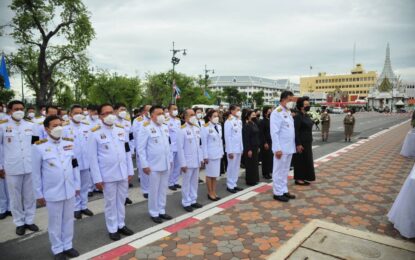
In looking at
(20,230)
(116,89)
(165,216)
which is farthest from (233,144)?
(116,89)

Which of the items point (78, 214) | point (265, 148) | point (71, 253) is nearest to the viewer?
point (71, 253)

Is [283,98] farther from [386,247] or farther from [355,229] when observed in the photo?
[386,247]

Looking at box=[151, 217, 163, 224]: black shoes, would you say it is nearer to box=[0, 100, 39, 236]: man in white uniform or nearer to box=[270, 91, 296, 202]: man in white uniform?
box=[0, 100, 39, 236]: man in white uniform

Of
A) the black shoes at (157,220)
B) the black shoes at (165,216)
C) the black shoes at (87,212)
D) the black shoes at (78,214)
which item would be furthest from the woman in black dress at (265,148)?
the black shoes at (78,214)

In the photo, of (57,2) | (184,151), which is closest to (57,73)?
(57,2)

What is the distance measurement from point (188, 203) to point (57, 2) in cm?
2458

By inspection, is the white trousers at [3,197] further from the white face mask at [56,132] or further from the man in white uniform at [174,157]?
the man in white uniform at [174,157]

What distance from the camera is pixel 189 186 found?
5.54 metres

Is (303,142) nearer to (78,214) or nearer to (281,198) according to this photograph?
(281,198)

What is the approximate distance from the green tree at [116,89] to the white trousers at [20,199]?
39.9 meters

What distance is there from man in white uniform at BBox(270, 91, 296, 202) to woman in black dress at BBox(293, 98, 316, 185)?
0.74 meters

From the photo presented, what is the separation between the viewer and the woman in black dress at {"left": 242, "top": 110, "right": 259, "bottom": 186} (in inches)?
276

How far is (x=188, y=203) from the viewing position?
17.9ft

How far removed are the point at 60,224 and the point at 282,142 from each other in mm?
4382
